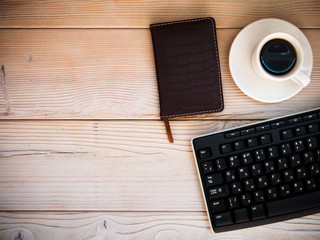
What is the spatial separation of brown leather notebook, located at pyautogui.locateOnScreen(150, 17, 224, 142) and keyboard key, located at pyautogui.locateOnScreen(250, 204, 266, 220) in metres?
0.20

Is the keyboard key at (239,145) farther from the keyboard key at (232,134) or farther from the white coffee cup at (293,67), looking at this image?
the white coffee cup at (293,67)

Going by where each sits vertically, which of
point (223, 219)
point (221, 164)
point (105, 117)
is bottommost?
point (223, 219)

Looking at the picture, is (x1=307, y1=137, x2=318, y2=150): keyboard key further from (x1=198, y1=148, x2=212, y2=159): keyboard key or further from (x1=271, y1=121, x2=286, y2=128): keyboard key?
(x1=198, y1=148, x2=212, y2=159): keyboard key

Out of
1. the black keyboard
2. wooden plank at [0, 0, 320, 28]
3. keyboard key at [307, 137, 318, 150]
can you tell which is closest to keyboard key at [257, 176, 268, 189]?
the black keyboard

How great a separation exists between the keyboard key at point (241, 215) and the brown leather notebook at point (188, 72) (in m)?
0.19

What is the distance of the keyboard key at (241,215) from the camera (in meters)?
0.59

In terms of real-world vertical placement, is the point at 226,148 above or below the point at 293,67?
below

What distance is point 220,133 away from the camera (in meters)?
0.60

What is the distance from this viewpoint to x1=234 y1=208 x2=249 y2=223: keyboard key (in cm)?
59

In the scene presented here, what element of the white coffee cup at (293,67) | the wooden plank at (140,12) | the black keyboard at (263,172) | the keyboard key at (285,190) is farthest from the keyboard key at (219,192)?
the wooden plank at (140,12)

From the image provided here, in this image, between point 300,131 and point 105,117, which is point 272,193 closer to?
point 300,131

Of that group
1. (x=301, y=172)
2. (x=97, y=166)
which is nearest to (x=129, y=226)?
(x=97, y=166)

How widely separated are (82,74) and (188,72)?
21cm

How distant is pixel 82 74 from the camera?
0.64 meters
